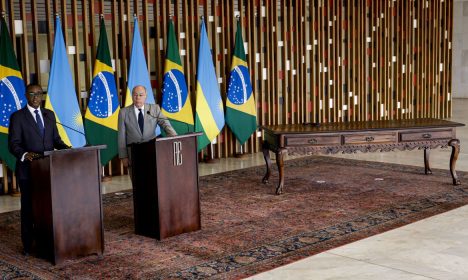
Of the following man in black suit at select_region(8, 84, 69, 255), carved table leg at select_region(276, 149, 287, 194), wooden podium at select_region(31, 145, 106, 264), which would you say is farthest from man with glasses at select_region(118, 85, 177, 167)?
carved table leg at select_region(276, 149, 287, 194)

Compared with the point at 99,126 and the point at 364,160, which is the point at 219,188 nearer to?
the point at 99,126

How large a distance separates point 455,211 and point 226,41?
4.74m

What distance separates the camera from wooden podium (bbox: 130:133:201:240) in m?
5.50

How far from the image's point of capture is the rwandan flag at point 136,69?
28.3 ft

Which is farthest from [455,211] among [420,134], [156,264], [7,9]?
[7,9]

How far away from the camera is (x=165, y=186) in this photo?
553cm

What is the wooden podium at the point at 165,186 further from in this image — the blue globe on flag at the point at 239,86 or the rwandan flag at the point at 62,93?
the blue globe on flag at the point at 239,86

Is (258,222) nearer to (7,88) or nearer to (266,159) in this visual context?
(266,159)

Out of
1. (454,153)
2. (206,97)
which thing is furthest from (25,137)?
(454,153)

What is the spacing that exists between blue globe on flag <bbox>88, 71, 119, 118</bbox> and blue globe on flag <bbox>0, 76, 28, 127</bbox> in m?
0.91

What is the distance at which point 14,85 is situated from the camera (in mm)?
7609

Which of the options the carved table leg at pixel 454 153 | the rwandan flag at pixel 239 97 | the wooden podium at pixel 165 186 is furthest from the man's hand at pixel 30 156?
the rwandan flag at pixel 239 97

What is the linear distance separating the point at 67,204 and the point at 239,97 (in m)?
5.27

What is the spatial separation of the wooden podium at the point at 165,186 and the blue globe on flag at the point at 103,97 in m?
2.69
